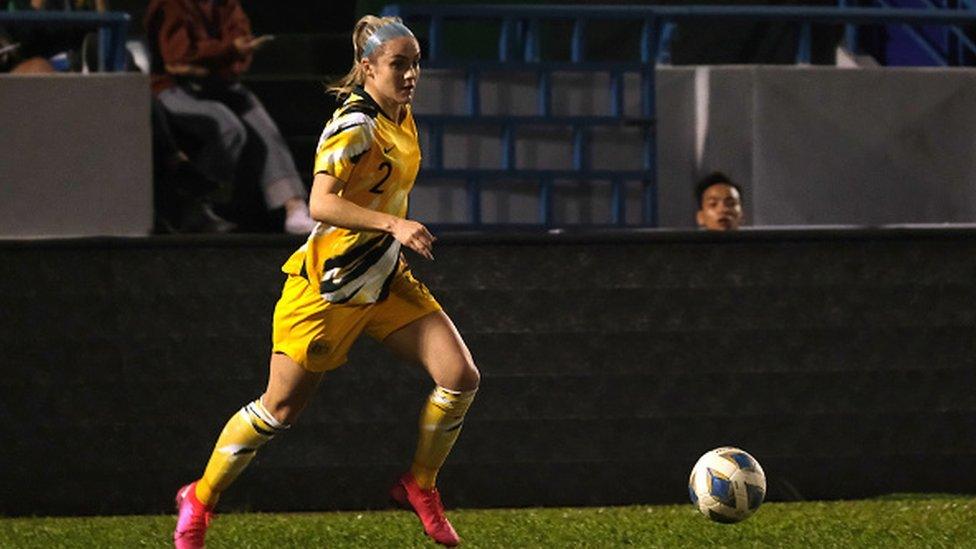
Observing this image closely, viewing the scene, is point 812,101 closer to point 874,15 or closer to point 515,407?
point 874,15

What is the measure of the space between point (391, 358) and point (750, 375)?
1677 millimetres

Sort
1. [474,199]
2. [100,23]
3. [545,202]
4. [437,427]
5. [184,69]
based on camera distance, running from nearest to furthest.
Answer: [437,427], [100,23], [474,199], [545,202], [184,69]

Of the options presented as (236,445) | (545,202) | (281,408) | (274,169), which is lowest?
(236,445)

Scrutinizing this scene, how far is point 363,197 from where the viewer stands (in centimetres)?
746

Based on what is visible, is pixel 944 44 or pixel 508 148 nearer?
pixel 508 148

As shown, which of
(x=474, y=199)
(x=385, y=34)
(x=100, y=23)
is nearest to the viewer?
(x=385, y=34)

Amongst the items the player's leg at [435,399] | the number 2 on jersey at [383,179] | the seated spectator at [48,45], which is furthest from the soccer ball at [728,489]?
the seated spectator at [48,45]

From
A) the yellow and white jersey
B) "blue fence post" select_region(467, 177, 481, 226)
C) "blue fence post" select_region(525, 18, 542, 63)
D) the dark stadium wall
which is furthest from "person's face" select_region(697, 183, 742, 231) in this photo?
the yellow and white jersey

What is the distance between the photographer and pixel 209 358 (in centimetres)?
962

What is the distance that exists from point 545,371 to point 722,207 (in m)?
1.24

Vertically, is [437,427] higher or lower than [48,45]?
lower

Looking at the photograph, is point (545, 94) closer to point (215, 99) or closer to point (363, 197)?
point (215, 99)

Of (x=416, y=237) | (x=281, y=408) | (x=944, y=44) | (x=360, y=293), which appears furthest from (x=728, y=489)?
(x=944, y=44)

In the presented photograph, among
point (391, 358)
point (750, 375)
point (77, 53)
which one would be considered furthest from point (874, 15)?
point (77, 53)
